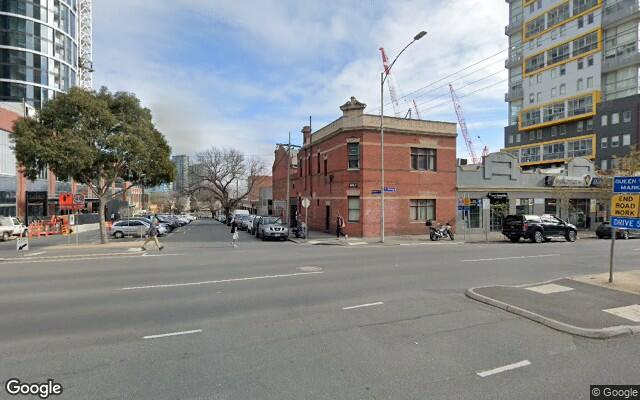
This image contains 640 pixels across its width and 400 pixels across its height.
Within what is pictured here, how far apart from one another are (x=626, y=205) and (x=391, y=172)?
18420mm

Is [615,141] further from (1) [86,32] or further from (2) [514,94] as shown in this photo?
(1) [86,32]

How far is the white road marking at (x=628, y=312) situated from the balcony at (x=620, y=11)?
199 feet

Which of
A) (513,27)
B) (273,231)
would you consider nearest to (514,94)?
(513,27)

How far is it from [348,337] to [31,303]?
→ 7053 mm

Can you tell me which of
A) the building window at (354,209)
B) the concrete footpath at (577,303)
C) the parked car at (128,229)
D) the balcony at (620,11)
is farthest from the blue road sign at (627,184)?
the balcony at (620,11)

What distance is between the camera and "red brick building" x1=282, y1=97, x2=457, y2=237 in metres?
26.6

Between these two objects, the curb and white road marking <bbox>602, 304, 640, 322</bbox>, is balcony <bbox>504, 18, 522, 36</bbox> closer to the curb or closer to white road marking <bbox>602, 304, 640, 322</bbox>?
white road marking <bbox>602, 304, 640, 322</bbox>

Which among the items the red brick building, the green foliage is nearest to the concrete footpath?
the red brick building

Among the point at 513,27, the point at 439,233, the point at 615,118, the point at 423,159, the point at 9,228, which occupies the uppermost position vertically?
the point at 513,27

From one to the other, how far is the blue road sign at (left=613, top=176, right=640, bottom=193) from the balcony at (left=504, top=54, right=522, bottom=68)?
6920 centimetres

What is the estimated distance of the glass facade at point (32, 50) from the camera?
171 feet

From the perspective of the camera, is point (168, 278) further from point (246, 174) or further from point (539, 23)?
point (539, 23)

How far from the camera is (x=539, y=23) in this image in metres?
61.5

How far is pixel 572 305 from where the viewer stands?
7.41m
